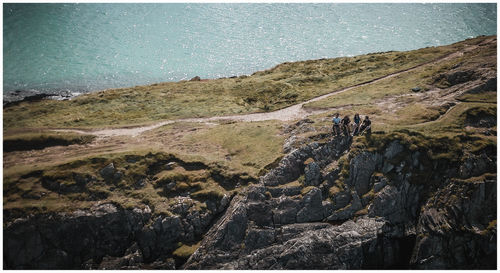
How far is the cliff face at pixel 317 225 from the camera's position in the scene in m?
36.8

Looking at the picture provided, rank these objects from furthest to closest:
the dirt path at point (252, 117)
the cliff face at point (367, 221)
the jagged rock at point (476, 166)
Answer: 1. the dirt path at point (252, 117)
2. the jagged rock at point (476, 166)
3. the cliff face at point (367, 221)

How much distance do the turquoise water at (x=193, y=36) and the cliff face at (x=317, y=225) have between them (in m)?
56.9

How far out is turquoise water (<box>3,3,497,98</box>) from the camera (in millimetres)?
92750

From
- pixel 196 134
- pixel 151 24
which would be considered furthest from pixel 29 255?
pixel 151 24

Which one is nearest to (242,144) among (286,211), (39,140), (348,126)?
(286,211)

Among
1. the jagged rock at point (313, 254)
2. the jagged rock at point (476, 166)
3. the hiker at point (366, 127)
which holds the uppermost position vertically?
the hiker at point (366, 127)

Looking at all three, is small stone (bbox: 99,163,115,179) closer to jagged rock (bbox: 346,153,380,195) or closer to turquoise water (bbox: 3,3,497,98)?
jagged rock (bbox: 346,153,380,195)

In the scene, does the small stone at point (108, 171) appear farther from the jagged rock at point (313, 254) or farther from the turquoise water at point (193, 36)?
the turquoise water at point (193, 36)

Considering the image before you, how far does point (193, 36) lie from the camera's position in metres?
115

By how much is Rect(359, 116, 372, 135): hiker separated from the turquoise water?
5706 centimetres

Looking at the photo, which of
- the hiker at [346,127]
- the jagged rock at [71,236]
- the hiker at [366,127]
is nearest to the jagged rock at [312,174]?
the hiker at [346,127]

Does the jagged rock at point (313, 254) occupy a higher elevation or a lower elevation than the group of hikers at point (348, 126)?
lower

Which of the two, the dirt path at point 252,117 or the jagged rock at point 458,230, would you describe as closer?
the jagged rock at point 458,230

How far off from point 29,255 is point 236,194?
2229 cm
